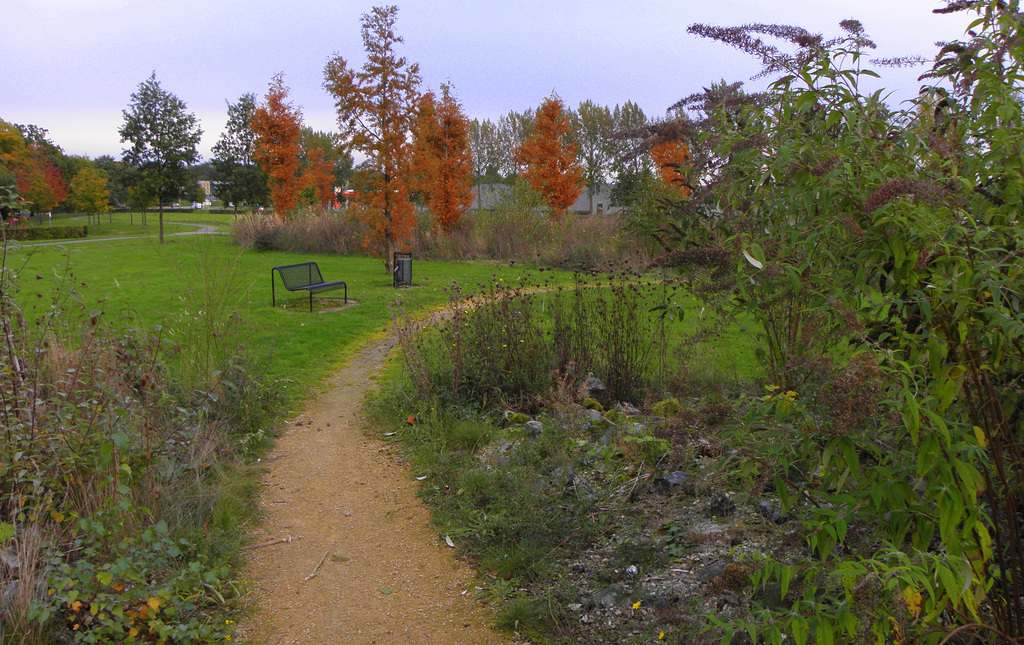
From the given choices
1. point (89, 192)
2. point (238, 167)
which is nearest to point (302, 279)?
point (238, 167)

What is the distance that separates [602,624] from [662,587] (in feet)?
1.18

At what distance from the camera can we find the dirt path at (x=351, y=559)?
Answer: 327 cm

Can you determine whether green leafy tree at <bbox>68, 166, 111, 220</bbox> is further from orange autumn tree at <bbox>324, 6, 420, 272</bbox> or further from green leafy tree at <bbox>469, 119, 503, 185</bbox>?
orange autumn tree at <bbox>324, 6, 420, 272</bbox>

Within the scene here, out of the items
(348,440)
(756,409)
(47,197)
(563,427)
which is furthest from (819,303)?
(47,197)

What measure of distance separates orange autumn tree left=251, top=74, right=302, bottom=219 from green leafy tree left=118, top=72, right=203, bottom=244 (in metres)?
2.42

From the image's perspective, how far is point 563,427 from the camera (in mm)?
4973

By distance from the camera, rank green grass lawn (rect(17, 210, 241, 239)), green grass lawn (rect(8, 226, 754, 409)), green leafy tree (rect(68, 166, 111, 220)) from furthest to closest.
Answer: green leafy tree (rect(68, 166, 111, 220)), green grass lawn (rect(17, 210, 241, 239)), green grass lawn (rect(8, 226, 754, 409))

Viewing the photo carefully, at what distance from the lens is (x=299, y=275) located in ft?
37.5

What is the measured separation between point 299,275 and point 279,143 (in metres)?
17.0

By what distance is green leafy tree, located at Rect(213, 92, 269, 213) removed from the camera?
34.6 meters

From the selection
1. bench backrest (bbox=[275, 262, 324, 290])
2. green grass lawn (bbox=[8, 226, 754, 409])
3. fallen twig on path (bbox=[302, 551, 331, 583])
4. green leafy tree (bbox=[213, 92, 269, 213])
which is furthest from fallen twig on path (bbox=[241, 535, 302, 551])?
green leafy tree (bbox=[213, 92, 269, 213])

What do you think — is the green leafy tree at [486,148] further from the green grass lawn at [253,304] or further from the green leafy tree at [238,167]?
the green grass lawn at [253,304]

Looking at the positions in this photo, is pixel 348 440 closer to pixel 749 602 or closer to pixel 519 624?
pixel 519 624

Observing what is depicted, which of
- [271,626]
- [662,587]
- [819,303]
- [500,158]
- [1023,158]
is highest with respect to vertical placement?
[500,158]
